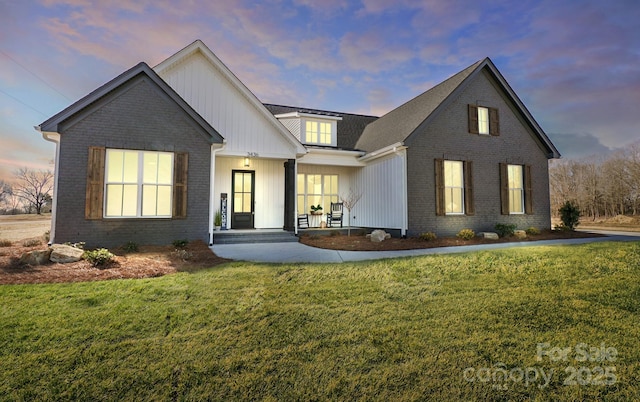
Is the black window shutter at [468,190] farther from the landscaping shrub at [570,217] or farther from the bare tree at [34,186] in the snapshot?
the bare tree at [34,186]

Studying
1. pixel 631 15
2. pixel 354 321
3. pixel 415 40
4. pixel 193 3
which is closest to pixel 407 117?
pixel 415 40

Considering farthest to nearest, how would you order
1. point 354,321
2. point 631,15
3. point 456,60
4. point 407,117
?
point 456,60
point 407,117
point 631,15
point 354,321

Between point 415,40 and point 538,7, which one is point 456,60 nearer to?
point 415,40

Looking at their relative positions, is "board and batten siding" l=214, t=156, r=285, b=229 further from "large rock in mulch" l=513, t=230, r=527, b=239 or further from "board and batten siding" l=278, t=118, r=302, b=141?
"large rock in mulch" l=513, t=230, r=527, b=239

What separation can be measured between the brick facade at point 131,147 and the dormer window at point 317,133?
18.2 feet

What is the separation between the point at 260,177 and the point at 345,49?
7.21 m

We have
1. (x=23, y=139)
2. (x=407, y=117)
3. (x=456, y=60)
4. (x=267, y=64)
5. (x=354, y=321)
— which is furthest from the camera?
(x=456, y=60)

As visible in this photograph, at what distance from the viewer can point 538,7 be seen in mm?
10289

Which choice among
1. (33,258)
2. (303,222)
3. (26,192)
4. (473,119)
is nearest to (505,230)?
(473,119)

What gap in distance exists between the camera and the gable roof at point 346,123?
14.7m

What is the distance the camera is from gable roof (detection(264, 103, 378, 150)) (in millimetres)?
14656

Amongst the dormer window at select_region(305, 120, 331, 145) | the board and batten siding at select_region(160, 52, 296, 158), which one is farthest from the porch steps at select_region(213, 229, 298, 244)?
the dormer window at select_region(305, 120, 331, 145)

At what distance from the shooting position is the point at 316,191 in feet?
44.3

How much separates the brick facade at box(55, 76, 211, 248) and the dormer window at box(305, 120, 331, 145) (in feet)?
18.2
